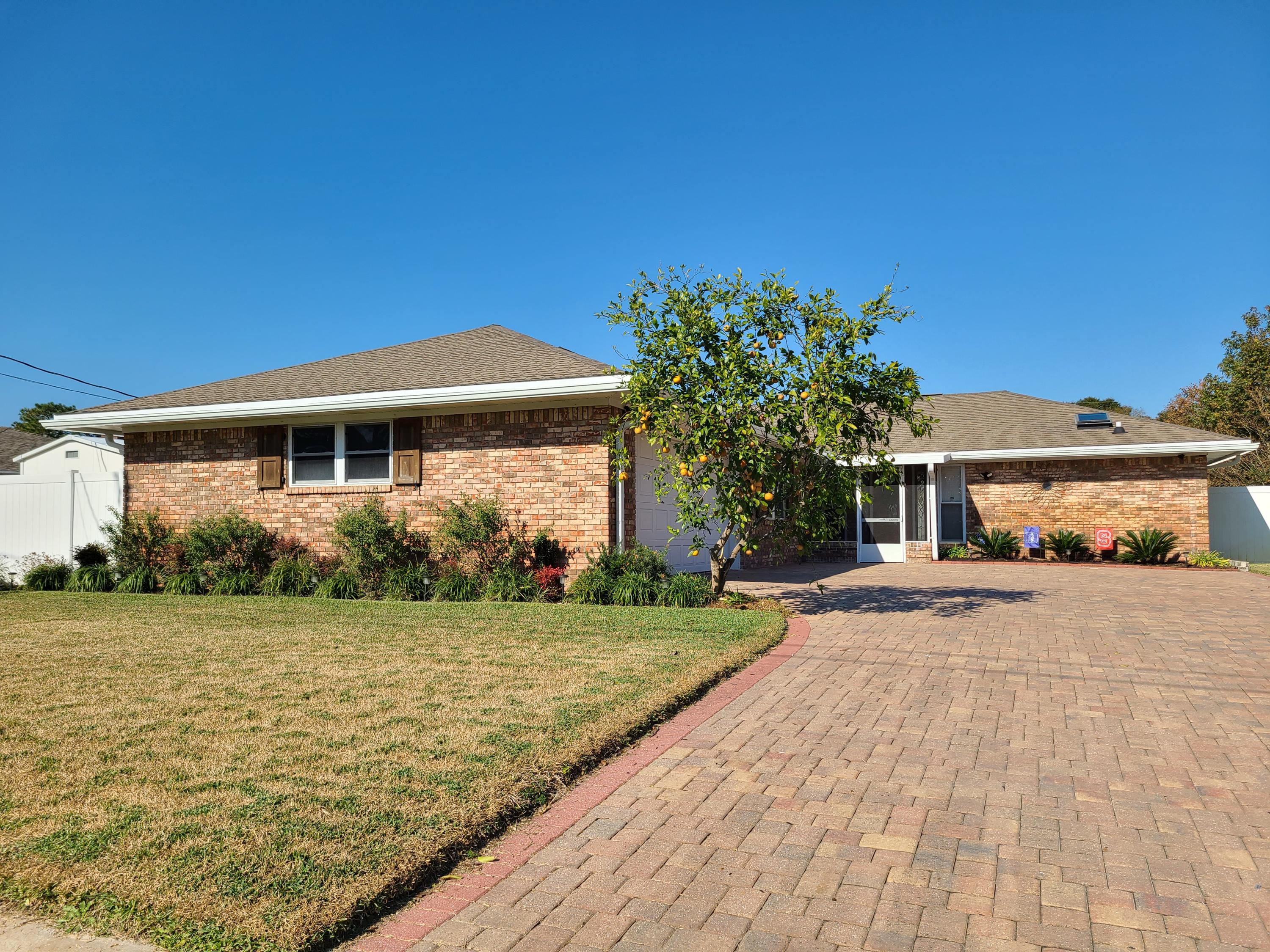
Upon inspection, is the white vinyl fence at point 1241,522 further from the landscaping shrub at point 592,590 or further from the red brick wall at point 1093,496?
the landscaping shrub at point 592,590

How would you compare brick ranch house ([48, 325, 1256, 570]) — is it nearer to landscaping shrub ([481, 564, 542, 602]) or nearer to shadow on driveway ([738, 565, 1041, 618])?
landscaping shrub ([481, 564, 542, 602])

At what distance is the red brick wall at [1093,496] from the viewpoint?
18.7 m

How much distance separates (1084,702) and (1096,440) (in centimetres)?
1531

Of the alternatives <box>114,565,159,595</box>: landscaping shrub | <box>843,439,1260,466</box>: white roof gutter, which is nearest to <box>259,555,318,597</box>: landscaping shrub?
<box>114,565,159,595</box>: landscaping shrub

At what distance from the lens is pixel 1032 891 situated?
10.2 ft

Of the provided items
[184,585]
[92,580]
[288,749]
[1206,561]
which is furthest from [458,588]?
[1206,561]

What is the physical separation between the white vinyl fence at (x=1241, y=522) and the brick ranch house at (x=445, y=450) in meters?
2.47

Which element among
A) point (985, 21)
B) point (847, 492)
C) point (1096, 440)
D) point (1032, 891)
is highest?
point (985, 21)

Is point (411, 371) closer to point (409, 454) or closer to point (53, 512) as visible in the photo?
point (409, 454)

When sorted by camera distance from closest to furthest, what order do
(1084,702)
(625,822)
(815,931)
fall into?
1. (815,931)
2. (625,822)
3. (1084,702)

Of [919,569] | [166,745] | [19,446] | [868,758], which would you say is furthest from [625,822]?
[19,446]

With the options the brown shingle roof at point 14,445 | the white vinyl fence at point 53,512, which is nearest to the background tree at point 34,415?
the brown shingle roof at point 14,445

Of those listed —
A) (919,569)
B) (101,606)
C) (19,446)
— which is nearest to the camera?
(101,606)

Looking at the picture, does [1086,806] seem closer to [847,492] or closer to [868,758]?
[868,758]
